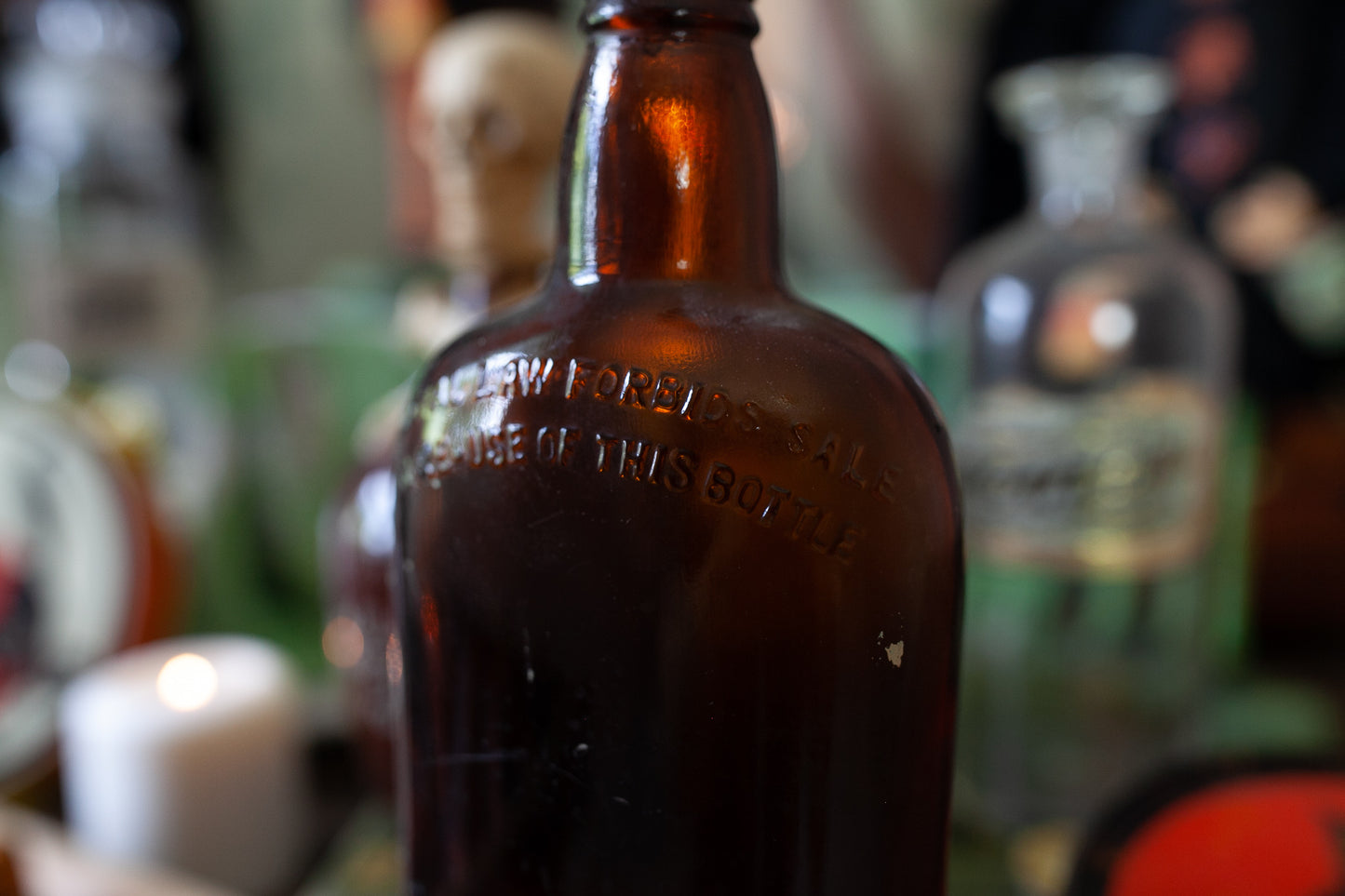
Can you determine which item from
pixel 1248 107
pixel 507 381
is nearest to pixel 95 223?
pixel 507 381

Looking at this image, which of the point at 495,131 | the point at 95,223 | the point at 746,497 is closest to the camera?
the point at 746,497

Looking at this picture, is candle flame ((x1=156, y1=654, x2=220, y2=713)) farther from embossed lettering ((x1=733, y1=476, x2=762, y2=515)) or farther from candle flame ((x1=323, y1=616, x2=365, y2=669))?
embossed lettering ((x1=733, y1=476, x2=762, y2=515))

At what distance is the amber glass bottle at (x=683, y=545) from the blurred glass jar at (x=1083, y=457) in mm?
265

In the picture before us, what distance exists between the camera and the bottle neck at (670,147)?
0.20m

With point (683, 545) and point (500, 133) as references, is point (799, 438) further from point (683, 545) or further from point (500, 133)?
point (500, 133)

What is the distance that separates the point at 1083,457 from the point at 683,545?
31 cm

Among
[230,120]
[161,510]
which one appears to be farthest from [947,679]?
[230,120]

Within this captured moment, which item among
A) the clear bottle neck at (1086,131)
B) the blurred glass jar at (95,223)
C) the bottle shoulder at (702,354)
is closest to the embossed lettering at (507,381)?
the bottle shoulder at (702,354)

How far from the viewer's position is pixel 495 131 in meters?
0.40

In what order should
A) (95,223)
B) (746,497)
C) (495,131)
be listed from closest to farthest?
(746,497) → (495,131) → (95,223)

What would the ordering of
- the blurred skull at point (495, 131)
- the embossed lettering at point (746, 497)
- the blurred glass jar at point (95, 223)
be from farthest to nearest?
the blurred glass jar at point (95, 223)
the blurred skull at point (495, 131)
the embossed lettering at point (746, 497)

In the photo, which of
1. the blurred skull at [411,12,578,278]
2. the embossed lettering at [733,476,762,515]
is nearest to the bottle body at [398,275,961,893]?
the embossed lettering at [733,476,762,515]

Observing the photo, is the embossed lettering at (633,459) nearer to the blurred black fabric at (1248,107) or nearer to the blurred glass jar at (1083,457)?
the blurred glass jar at (1083,457)

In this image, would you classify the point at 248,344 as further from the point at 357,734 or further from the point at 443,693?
the point at 443,693
